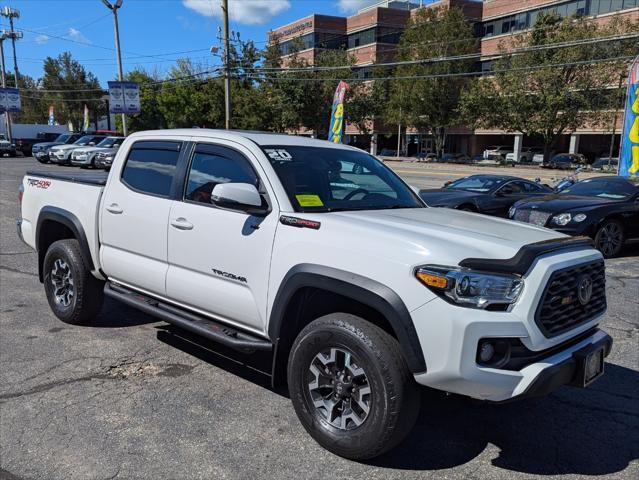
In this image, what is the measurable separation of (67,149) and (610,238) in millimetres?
27265

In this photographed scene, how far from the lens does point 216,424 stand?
355 cm

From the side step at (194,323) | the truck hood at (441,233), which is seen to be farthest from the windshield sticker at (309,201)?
the side step at (194,323)

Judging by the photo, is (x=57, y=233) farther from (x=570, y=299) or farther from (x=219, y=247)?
(x=570, y=299)

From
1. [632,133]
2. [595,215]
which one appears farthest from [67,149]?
[595,215]

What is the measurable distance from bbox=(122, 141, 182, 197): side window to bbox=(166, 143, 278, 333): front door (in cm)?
26

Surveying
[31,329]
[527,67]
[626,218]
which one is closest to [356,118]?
[527,67]

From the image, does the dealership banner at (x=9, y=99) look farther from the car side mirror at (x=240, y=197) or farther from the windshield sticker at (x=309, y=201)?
the windshield sticker at (x=309, y=201)

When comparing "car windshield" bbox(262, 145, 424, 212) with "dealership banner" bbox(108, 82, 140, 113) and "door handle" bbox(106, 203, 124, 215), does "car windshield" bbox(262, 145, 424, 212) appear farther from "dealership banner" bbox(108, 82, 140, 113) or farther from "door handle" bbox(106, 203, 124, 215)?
"dealership banner" bbox(108, 82, 140, 113)

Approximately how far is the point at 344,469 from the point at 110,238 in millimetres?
2887

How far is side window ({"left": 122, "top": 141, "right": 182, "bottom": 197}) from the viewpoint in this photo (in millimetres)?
4363

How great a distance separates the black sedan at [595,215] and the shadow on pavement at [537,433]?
5428 mm

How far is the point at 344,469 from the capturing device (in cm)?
308

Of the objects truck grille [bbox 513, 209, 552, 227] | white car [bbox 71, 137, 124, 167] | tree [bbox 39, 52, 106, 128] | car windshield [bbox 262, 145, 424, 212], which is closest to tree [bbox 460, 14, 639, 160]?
white car [bbox 71, 137, 124, 167]

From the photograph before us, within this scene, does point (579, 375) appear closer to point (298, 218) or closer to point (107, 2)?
point (298, 218)
